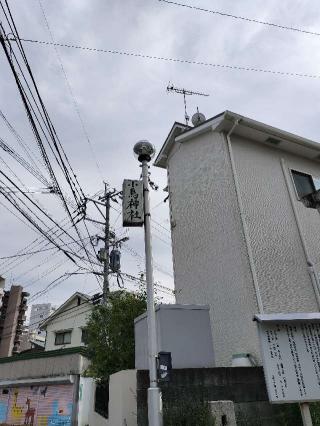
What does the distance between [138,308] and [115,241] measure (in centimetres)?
961

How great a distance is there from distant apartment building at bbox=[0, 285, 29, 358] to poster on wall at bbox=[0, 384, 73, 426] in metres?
31.2

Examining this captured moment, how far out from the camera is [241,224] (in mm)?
10766

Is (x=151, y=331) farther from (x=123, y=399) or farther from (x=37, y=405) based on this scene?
(x=37, y=405)

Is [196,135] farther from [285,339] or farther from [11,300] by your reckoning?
[11,300]

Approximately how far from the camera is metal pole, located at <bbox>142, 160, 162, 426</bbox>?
4.91 metres

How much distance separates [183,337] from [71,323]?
25256 mm

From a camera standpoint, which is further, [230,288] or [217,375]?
[230,288]

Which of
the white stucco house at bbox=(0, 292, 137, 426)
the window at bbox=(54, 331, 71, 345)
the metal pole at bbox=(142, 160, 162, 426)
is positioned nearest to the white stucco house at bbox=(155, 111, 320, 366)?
the metal pole at bbox=(142, 160, 162, 426)

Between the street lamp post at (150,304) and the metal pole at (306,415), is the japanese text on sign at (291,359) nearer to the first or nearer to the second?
the metal pole at (306,415)

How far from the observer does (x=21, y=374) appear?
2009cm

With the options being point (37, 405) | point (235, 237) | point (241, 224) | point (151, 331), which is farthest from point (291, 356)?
point (37, 405)

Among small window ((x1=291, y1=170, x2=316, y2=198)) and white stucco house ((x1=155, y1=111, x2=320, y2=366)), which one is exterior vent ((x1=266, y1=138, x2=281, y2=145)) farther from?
small window ((x1=291, y1=170, x2=316, y2=198))

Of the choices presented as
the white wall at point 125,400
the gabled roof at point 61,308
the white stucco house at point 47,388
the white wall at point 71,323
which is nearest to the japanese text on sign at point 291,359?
the white wall at point 125,400

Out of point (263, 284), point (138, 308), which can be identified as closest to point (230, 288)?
point (263, 284)
